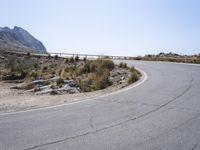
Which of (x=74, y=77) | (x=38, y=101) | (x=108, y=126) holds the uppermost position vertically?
(x=108, y=126)

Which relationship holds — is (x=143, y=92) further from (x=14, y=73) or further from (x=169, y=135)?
(x=14, y=73)

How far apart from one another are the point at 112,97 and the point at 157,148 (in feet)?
23.4

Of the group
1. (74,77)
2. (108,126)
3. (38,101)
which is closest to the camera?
(108,126)

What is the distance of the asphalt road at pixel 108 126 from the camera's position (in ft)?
23.1

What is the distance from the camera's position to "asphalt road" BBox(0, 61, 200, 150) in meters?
7.04

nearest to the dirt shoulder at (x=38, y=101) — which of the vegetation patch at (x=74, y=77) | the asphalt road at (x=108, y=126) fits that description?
the asphalt road at (x=108, y=126)

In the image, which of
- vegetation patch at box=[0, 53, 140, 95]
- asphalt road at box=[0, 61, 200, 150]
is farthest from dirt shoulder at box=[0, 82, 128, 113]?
vegetation patch at box=[0, 53, 140, 95]

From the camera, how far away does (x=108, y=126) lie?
8.59m

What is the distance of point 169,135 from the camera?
7781 mm

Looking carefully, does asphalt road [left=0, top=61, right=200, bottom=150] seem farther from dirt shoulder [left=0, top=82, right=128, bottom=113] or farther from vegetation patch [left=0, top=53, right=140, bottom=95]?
vegetation patch [left=0, top=53, right=140, bottom=95]

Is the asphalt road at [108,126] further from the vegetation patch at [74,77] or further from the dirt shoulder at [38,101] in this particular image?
the vegetation patch at [74,77]

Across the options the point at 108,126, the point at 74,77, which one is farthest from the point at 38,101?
the point at 74,77

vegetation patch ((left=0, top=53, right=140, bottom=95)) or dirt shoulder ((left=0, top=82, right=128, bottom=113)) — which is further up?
dirt shoulder ((left=0, top=82, right=128, bottom=113))

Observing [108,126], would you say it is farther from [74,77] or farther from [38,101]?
[74,77]
